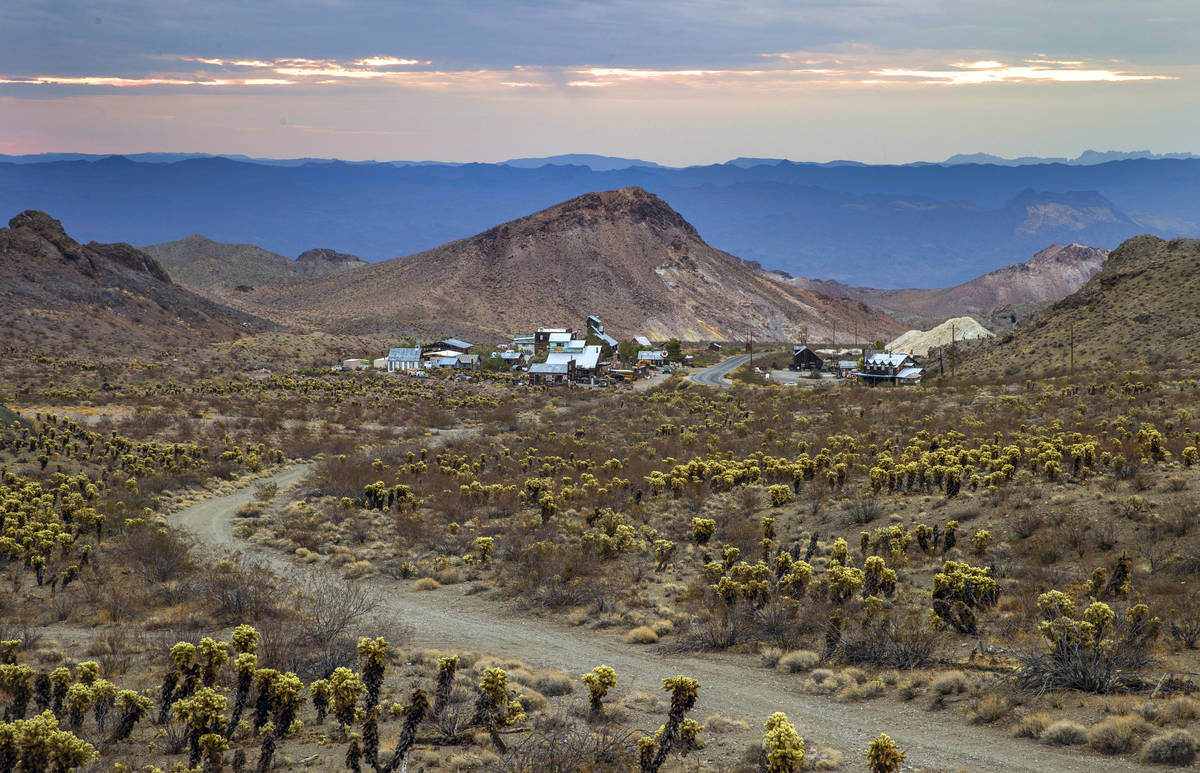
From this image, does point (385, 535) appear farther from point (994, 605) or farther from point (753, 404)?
point (753, 404)

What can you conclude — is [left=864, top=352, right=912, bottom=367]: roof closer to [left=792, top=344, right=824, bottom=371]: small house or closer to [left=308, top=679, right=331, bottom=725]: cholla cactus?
[left=792, top=344, right=824, bottom=371]: small house

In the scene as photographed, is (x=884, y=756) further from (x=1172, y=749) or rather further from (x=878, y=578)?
(x=878, y=578)

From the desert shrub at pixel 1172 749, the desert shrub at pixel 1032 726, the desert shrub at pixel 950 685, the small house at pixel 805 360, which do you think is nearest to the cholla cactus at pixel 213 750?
the desert shrub at pixel 950 685

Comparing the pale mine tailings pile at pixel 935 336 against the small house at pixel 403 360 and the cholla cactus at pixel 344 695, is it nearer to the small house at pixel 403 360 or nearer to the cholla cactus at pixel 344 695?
the small house at pixel 403 360

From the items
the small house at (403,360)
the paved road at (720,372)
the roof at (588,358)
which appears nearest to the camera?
the paved road at (720,372)

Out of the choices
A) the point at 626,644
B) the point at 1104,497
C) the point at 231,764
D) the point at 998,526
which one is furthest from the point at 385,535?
the point at 1104,497

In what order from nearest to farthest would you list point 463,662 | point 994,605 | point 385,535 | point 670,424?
point 463,662
point 994,605
point 385,535
point 670,424
